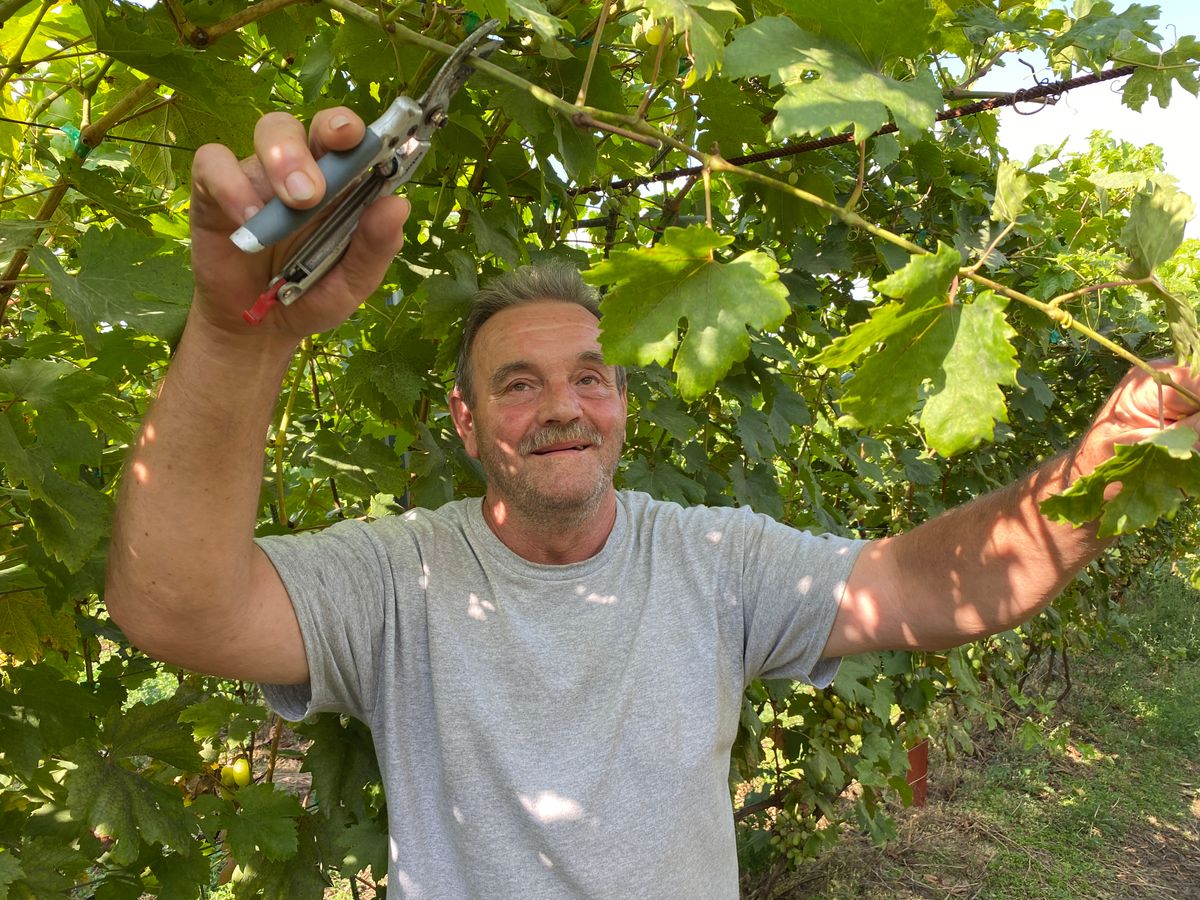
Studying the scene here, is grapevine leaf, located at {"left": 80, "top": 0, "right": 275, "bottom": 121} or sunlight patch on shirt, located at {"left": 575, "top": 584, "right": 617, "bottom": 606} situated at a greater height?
grapevine leaf, located at {"left": 80, "top": 0, "right": 275, "bottom": 121}

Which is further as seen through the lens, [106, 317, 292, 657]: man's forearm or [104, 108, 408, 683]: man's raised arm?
[106, 317, 292, 657]: man's forearm

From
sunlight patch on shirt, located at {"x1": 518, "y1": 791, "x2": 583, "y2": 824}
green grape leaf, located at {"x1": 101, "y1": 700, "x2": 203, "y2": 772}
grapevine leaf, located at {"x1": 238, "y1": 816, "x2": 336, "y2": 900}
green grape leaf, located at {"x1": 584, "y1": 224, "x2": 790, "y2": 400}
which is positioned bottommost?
grapevine leaf, located at {"x1": 238, "y1": 816, "x2": 336, "y2": 900}

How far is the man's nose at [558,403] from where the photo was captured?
1925 millimetres

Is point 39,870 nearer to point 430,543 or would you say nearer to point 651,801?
A: point 430,543

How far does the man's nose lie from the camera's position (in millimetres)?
1925

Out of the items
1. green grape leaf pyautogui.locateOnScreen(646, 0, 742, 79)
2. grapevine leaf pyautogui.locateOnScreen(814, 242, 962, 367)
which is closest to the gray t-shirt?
grapevine leaf pyautogui.locateOnScreen(814, 242, 962, 367)

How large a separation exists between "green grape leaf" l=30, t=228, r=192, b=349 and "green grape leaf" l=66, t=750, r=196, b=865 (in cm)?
72

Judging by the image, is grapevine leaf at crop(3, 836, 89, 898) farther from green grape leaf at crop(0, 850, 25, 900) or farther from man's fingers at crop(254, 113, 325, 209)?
man's fingers at crop(254, 113, 325, 209)

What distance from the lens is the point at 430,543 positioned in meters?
1.89

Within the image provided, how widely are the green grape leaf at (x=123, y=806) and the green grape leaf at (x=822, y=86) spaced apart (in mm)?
1435

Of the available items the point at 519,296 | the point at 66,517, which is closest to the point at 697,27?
the point at 66,517

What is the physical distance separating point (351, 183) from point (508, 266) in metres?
1.02

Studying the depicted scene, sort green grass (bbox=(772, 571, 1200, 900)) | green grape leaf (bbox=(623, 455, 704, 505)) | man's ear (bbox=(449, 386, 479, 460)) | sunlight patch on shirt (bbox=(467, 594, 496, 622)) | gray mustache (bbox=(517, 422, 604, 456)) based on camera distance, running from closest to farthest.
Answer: sunlight patch on shirt (bbox=(467, 594, 496, 622)) → gray mustache (bbox=(517, 422, 604, 456)) → man's ear (bbox=(449, 386, 479, 460)) → green grape leaf (bbox=(623, 455, 704, 505)) → green grass (bbox=(772, 571, 1200, 900))

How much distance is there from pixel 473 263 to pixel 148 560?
3.06 feet
